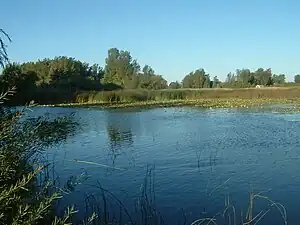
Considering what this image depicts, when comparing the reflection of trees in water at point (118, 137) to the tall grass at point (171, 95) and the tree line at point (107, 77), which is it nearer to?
the tree line at point (107, 77)

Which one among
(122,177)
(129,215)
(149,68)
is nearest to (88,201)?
(129,215)

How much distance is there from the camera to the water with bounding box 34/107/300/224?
7.48 meters

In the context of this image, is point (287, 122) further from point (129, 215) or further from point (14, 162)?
point (14, 162)

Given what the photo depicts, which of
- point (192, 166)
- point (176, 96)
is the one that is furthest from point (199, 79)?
point (192, 166)

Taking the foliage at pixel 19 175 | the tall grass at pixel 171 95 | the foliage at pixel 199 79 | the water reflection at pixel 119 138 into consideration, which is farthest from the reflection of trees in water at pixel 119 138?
the foliage at pixel 199 79

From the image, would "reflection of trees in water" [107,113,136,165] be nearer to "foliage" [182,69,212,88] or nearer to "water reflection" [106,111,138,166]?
"water reflection" [106,111,138,166]

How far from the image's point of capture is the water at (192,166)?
24.5 feet

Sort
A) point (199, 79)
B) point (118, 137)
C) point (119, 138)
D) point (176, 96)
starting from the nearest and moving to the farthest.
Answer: point (119, 138)
point (118, 137)
point (176, 96)
point (199, 79)

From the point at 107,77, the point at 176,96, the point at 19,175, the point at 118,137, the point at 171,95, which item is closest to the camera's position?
the point at 19,175

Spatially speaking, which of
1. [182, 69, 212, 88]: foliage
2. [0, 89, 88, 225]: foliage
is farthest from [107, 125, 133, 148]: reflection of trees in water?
[182, 69, 212, 88]: foliage

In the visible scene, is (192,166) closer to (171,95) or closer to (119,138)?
(119,138)

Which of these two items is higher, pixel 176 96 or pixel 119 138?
pixel 176 96

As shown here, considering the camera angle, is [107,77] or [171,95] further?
[107,77]

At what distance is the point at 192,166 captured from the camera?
10.2 m
